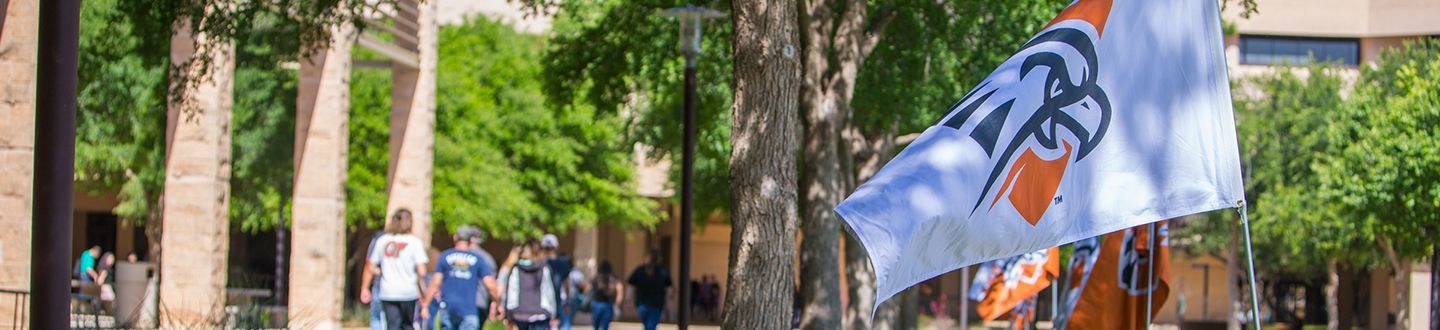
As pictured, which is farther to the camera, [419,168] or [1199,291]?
[1199,291]

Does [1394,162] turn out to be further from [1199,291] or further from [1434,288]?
[1199,291]

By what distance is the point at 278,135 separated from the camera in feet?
120

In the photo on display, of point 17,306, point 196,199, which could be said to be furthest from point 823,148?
point 196,199

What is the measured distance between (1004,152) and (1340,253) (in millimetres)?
36631

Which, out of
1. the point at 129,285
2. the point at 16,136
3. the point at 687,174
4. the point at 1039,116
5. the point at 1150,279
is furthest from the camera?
the point at 129,285

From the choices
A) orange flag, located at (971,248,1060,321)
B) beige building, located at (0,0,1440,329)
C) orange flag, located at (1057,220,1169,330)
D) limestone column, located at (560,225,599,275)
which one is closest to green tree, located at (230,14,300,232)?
beige building, located at (0,0,1440,329)

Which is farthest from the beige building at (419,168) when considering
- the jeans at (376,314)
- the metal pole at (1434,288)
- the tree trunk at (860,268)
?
the metal pole at (1434,288)

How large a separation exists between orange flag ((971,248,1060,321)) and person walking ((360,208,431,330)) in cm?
723

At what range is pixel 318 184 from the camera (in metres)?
24.0

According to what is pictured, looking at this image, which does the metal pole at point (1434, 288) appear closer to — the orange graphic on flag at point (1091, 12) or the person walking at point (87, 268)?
the person walking at point (87, 268)

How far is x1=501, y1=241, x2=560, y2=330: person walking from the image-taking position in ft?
51.4

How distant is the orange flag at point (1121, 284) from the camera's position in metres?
11.2

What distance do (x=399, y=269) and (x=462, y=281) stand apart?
2.00ft

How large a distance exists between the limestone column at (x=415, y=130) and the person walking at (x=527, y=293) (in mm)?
11149
